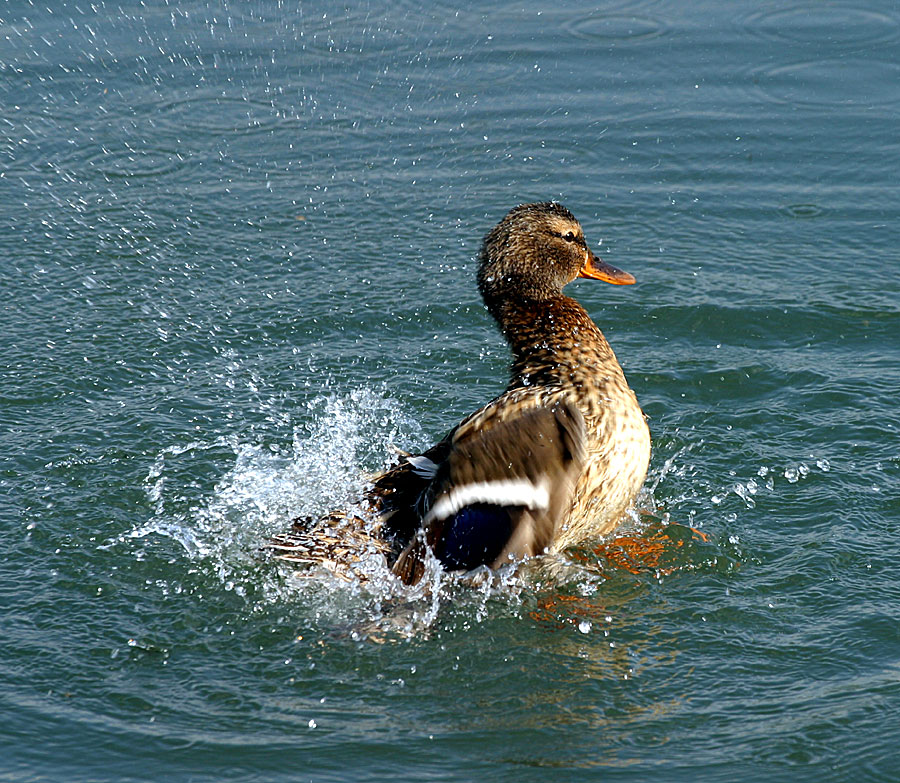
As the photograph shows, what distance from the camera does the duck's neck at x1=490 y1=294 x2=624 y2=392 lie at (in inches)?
204

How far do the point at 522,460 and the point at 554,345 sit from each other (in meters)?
0.70

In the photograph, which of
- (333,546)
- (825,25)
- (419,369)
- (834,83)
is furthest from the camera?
(825,25)

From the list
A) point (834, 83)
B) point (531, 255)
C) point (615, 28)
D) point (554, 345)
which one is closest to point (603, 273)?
point (531, 255)

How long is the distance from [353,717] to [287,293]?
3.60 meters

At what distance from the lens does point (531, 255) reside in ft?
18.5

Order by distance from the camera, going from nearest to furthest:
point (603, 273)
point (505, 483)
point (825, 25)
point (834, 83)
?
1. point (505, 483)
2. point (603, 273)
3. point (834, 83)
4. point (825, 25)

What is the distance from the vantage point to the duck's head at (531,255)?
5.61 meters

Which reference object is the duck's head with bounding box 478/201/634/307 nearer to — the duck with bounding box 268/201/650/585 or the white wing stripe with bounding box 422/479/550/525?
the duck with bounding box 268/201/650/585

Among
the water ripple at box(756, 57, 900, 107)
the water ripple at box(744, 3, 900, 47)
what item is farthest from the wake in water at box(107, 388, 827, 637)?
the water ripple at box(744, 3, 900, 47)

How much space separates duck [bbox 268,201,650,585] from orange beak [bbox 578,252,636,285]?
0.66 ft

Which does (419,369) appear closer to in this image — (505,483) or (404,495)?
(404,495)

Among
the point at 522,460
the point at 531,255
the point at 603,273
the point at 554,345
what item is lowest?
the point at 522,460

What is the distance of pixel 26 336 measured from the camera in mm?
7043

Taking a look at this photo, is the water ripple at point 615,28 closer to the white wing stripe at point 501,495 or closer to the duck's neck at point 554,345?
the duck's neck at point 554,345
